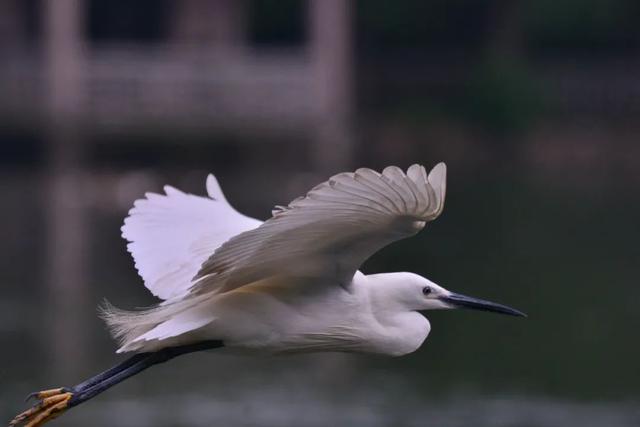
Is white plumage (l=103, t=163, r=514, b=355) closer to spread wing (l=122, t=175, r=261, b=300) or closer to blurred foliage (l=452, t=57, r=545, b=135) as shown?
spread wing (l=122, t=175, r=261, b=300)

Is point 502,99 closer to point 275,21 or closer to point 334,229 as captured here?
point 275,21

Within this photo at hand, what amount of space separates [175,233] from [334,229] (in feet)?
3.52

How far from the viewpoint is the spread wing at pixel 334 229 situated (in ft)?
14.4

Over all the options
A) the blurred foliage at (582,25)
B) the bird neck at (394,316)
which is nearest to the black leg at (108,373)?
the bird neck at (394,316)

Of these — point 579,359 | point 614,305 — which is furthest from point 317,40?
point 579,359

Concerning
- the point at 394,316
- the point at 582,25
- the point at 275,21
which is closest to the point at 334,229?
the point at 394,316

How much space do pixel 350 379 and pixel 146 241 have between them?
5860 millimetres

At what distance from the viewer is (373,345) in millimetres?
5211

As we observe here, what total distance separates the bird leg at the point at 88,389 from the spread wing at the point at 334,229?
0.23m

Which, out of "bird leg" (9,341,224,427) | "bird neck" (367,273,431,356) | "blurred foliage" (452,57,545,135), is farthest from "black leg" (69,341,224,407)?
"blurred foliage" (452,57,545,135)

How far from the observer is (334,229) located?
15.5 ft

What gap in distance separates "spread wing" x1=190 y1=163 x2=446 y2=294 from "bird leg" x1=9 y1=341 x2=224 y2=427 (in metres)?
0.23

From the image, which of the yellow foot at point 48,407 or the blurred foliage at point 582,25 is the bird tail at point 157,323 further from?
the blurred foliage at point 582,25

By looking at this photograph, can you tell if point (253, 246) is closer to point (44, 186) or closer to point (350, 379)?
point (350, 379)
